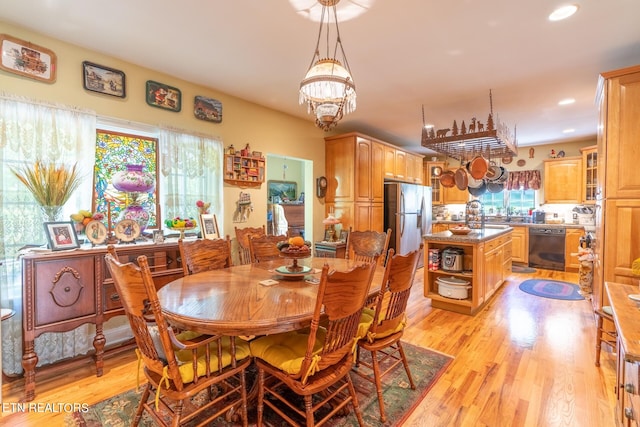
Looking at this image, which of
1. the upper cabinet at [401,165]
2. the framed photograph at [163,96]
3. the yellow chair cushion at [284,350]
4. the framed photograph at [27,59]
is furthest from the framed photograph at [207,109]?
the upper cabinet at [401,165]

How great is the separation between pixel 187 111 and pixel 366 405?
3.19 m

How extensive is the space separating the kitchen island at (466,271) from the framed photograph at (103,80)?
3.60 m

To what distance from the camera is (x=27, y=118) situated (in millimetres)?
2320

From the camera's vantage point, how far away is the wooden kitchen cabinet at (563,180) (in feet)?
19.2

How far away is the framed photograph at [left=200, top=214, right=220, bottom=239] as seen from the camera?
3201 mm

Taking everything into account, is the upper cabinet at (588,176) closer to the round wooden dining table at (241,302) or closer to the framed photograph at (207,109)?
the round wooden dining table at (241,302)

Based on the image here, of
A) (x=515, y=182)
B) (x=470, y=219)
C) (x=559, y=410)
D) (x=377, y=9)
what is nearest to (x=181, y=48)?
(x=377, y=9)

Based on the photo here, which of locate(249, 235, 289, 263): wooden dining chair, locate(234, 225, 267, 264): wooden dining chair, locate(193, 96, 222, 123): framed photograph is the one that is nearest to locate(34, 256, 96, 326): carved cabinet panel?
locate(249, 235, 289, 263): wooden dining chair

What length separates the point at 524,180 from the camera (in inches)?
259

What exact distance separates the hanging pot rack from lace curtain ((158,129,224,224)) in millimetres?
2556

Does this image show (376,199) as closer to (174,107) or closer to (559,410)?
(174,107)

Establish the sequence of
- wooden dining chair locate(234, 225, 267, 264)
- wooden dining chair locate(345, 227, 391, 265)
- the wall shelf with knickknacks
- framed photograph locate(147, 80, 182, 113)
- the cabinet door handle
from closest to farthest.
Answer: the cabinet door handle → wooden dining chair locate(345, 227, 391, 265) → framed photograph locate(147, 80, 182, 113) → wooden dining chair locate(234, 225, 267, 264) → the wall shelf with knickknacks

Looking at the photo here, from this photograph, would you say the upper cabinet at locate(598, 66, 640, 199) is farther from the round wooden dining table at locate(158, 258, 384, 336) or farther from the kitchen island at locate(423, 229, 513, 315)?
the round wooden dining table at locate(158, 258, 384, 336)

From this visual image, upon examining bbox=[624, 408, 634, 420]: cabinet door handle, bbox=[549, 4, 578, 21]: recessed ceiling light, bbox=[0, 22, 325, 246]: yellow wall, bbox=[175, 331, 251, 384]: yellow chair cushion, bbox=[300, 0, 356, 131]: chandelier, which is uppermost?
bbox=[549, 4, 578, 21]: recessed ceiling light
